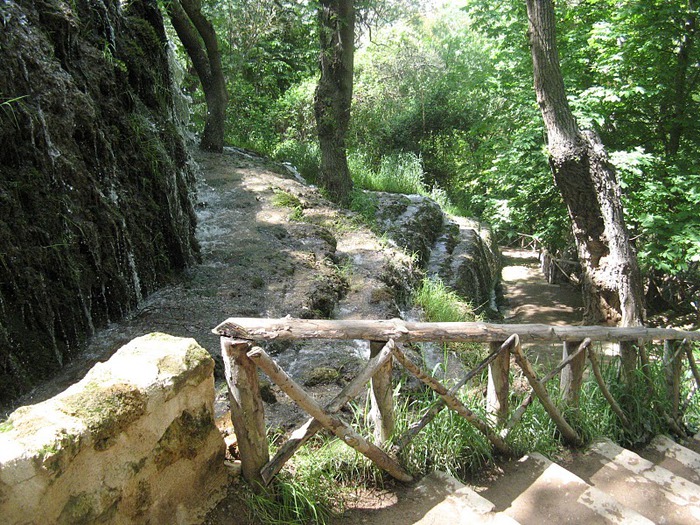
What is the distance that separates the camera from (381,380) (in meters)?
2.68

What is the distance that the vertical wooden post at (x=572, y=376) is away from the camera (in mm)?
3633

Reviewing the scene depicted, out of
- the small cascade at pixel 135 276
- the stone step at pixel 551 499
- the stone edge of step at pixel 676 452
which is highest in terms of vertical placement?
the small cascade at pixel 135 276

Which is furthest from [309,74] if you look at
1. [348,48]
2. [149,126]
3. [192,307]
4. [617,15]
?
[192,307]

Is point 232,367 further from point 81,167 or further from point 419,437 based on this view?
point 81,167

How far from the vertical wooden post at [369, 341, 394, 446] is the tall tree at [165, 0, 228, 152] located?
7.39 meters

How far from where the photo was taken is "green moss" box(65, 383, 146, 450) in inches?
71.7

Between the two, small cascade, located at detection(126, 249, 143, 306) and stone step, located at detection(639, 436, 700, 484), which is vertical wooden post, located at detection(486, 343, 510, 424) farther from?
small cascade, located at detection(126, 249, 143, 306)

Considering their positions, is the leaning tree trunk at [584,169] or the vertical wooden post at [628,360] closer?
the vertical wooden post at [628,360]

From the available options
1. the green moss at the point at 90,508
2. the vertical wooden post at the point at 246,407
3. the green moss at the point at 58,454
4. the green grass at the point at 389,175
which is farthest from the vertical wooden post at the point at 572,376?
the green grass at the point at 389,175

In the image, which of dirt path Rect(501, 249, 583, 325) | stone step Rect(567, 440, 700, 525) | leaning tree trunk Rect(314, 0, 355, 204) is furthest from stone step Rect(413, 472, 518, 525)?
dirt path Rect(501, 249, 583, 325)

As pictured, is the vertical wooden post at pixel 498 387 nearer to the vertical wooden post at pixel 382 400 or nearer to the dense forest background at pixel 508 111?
the vertical wooden post at pixel 382 400

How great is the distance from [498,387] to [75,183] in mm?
3510

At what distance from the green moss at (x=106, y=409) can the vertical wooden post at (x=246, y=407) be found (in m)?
0.41

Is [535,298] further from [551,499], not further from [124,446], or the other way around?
[124,446]
